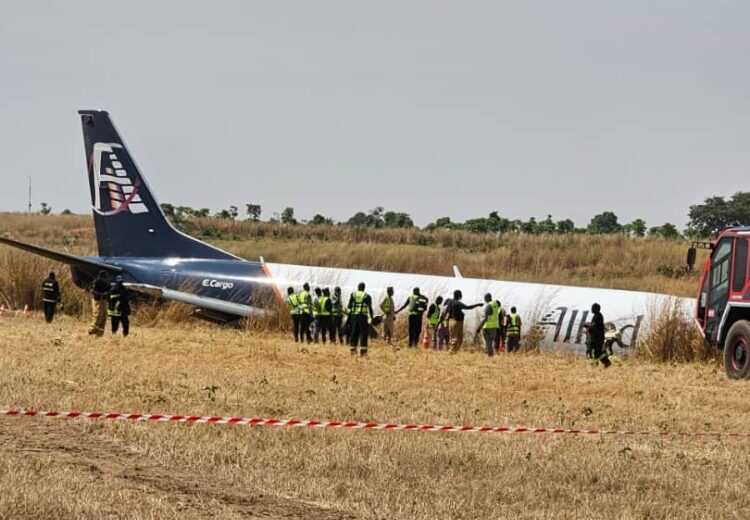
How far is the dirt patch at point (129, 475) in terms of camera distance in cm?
1073

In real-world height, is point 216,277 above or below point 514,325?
above

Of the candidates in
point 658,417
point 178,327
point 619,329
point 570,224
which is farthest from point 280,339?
point 570,224

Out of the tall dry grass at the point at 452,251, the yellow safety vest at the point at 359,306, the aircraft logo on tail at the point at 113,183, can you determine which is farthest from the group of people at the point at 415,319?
the tall dry grass at the point at 452,251

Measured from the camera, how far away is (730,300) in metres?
23.2

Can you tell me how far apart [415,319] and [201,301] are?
7650 mm

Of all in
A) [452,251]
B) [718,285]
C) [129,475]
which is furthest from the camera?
[452,251]

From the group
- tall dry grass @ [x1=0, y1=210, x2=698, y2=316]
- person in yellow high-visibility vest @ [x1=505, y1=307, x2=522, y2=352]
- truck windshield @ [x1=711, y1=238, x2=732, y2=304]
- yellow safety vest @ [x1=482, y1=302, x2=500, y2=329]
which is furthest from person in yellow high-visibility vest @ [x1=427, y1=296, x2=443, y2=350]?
tall dry grass @ [x1=0, y1=210, x2=698, y2=316]

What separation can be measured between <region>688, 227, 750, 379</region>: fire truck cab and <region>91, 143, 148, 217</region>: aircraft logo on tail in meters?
18.7

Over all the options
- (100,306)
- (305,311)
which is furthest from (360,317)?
(100,306)

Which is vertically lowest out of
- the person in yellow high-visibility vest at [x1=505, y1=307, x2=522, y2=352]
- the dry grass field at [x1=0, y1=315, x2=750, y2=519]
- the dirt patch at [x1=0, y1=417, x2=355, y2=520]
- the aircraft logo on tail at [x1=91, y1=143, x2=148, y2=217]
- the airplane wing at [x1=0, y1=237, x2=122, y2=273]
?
the dirt patch at [x1=0, y1=417, x2=355, y2=520]

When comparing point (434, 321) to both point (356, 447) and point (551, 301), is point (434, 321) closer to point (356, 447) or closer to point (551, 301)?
point (551, 301)

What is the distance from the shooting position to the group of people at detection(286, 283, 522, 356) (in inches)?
1137

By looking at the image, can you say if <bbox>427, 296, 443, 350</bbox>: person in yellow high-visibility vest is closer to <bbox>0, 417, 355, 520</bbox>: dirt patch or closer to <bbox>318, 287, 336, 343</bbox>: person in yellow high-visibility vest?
<bbox>318, 287, 336, 343</bbox>: person in yellow high-visibility vest

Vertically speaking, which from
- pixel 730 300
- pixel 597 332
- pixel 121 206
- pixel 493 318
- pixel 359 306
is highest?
pixel 121 206
